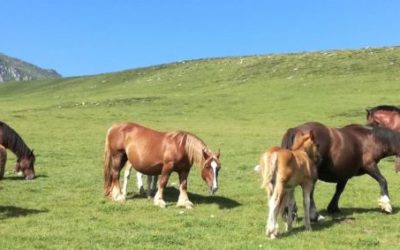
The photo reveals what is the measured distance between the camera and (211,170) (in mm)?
13008

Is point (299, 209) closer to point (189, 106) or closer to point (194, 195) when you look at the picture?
point (194, 195)

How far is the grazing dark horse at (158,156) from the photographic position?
13.6 m

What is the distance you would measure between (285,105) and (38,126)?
73.0 feet

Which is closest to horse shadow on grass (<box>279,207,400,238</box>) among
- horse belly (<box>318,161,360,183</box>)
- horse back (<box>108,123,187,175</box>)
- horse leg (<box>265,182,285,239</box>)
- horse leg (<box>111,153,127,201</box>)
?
horse leg (<box>265,182,285,239</box>)

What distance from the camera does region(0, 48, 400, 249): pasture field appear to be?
10641 mm

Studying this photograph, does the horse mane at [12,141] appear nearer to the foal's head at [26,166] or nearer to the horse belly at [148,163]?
the foal's head at [26,166]

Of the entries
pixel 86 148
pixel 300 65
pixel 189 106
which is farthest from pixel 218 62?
pixel 86 148

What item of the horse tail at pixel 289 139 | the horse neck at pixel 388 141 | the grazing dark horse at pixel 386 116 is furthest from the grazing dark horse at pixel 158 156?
the grazing dark horse at pixel 386 116

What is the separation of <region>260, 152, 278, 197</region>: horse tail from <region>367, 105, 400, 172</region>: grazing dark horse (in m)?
8.48

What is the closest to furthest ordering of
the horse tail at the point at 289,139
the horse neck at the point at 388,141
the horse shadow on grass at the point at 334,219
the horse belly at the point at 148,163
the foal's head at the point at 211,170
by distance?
the horse shadow on grass at the point at 334,219 < the horse tail at the point at 289,139 < the foal's head at the point at 211,170 < the horse neck at the point at 388,141 < the horse belly at the point at 148,163

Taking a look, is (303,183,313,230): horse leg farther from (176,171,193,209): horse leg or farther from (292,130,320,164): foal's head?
(176,171,193,209): horse leg

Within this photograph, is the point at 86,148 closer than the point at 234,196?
No

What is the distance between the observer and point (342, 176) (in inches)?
495

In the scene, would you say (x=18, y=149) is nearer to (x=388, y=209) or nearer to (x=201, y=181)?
(x=201, y=181)
